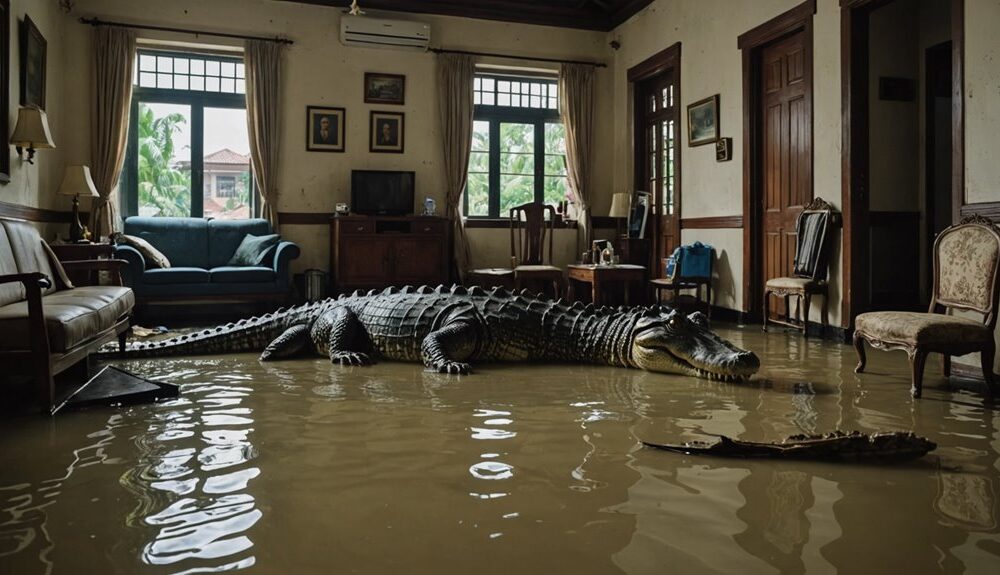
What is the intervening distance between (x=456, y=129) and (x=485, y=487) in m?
7.54

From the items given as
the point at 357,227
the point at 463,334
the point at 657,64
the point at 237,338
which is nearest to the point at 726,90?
the point at 657,64

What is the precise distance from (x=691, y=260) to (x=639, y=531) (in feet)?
19.9

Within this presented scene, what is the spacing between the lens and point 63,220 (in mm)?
7605

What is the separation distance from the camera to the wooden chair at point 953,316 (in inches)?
146

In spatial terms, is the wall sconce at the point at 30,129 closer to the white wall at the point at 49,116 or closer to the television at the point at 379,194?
the white wall at the point at 49,116

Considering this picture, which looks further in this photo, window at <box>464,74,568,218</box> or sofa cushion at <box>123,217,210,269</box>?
window at <box>464,74,568,218</box>

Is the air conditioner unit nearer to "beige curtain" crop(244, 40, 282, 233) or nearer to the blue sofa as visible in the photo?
"beige curtain" crop(244, 40, 282, 233)

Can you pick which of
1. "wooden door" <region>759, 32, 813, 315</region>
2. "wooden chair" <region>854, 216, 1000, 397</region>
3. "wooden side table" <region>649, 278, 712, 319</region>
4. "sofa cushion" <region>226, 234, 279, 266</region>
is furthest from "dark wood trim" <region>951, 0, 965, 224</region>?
"sofa cushion" <region>226, 234, 279, 266</region>

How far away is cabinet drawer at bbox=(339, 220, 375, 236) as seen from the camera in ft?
27.2

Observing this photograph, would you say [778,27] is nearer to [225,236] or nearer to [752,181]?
[752,181]

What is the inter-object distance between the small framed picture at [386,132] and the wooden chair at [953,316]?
6252mm

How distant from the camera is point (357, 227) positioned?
27.3 feet

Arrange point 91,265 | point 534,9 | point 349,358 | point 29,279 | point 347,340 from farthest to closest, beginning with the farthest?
point 534,9 < point 91,265 < point 347,340 < point 349,358 < point 29,279

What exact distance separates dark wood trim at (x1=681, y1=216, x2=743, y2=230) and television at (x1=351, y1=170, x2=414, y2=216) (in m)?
3.32
